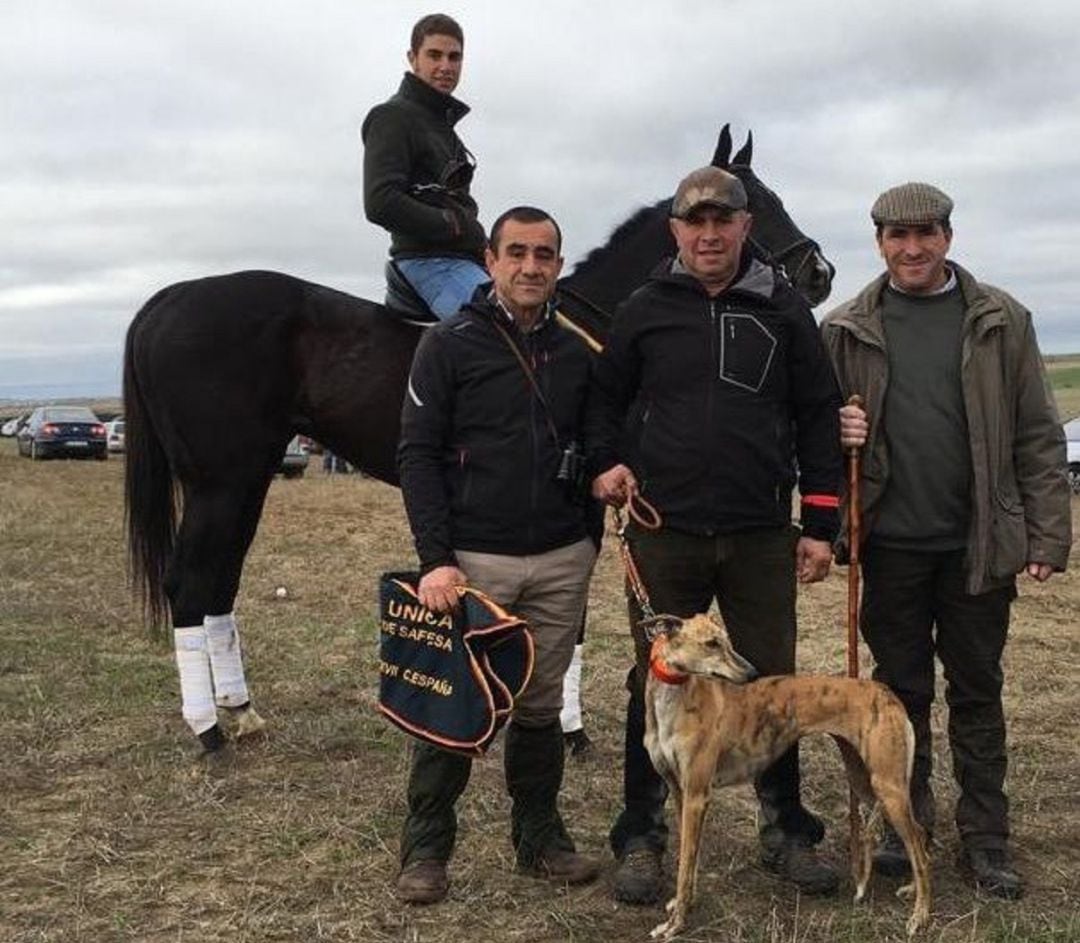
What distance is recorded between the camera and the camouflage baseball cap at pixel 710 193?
3801mm

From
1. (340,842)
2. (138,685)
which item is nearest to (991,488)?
(340,842)

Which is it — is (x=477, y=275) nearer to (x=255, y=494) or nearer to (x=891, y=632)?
(x=255, y=494)

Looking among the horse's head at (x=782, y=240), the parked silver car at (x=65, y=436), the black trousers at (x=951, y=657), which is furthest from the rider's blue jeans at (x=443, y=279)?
the parked silver car at (x=65, y=436)

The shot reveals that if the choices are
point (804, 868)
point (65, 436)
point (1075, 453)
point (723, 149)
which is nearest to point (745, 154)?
point (723, 149)

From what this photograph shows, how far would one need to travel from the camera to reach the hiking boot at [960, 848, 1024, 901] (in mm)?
4074

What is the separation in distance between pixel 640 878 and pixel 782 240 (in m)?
3.19

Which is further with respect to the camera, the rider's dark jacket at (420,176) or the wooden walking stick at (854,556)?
the rider's dark jacket at (420,176)

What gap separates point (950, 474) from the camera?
4.11 metres

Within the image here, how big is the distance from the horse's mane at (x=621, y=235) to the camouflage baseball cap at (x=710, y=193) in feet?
6.78

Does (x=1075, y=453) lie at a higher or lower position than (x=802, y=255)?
lower

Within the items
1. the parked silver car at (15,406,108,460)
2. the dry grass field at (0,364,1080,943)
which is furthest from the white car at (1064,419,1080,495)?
the parked silver car at (15,406,108,460)

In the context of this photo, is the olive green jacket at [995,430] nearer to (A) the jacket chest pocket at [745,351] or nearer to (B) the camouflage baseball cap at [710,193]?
(A) the jacket chest pocket at [745,351]

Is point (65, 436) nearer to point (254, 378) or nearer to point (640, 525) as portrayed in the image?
point (254, 378)

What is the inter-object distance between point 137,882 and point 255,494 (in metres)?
2.37
